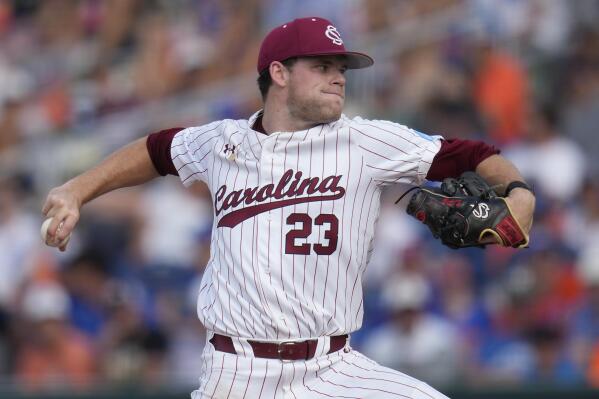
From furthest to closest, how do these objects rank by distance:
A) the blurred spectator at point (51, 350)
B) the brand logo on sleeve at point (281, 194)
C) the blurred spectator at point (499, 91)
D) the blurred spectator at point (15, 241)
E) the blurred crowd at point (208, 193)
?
the blurred spectator at point (499, 91), the blurred spectator at point (15, 241), the blurred spectator at point (51, 350), the blurred crowd at point (208, 193), the brand logo on sleeve at point (281, 194)

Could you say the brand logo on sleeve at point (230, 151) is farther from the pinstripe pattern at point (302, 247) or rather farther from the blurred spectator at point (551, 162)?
the blurred spectator at point (551, 162)

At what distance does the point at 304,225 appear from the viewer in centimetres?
403

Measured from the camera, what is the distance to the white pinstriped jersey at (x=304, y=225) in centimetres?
401

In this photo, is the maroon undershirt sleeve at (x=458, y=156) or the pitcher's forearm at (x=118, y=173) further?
the pitcher's forearm at (x=118, y=173)

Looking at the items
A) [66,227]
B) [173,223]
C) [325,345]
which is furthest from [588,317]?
[66,227]

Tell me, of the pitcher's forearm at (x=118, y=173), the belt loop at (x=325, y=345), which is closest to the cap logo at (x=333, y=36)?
the pitcher's forearm at (x=118, y=173)

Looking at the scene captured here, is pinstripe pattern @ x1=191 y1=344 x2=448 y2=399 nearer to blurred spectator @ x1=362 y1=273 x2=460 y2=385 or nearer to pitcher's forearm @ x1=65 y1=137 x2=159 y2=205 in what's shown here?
pitcher's forearm @ x1=65 y1=137 x2=159 y2=205

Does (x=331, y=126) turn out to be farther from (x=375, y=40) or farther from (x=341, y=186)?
(x=375, y=40)

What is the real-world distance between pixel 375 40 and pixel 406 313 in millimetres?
2566

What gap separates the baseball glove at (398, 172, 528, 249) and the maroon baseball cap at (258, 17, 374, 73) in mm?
578

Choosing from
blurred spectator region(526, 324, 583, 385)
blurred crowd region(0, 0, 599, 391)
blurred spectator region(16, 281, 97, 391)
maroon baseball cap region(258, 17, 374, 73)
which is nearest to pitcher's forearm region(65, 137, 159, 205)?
maroon baseball cap region(258, 17, 374, 73)

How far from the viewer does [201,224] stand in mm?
8297

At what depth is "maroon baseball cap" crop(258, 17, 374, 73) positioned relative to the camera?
4125 millimetres

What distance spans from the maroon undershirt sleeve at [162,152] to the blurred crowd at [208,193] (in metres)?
2.69
